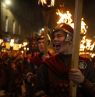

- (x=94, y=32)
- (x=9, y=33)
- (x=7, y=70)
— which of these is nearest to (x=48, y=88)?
(x=7, y=70)

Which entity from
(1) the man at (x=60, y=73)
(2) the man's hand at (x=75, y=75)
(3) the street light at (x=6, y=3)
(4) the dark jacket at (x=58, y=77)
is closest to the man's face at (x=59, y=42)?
(1) the man at (x=60, y=73)

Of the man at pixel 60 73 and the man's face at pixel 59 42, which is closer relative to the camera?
the man at pixel 60 73

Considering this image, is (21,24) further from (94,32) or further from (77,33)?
(77,33)

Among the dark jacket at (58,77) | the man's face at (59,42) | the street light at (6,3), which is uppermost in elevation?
the street light at (6,3)

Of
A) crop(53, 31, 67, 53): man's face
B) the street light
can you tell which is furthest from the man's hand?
the street light

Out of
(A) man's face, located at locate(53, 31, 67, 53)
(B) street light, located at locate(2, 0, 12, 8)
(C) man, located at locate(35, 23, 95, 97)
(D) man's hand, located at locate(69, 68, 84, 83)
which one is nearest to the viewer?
(D) man's hand, located at locate(69, 68, 84, 83)

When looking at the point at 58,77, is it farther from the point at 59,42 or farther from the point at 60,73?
the point at 59,42

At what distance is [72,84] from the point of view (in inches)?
174

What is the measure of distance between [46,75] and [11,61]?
979 centimetres

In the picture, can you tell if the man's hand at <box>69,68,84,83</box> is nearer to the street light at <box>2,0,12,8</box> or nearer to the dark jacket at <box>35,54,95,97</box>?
the dark jacket at <box>35,54,95,97</box>

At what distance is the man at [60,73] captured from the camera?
4.97 metres

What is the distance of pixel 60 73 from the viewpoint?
5.06 metres

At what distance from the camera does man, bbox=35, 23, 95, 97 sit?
16.3ft

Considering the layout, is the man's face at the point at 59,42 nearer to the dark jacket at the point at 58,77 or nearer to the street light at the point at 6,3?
the dark jacket at the point at 58,77
